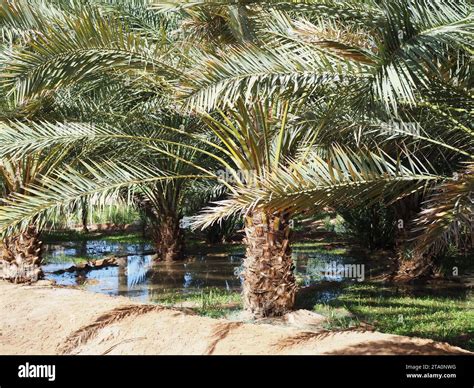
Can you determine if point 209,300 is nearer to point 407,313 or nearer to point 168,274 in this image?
point 407,313

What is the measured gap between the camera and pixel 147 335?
6457mm

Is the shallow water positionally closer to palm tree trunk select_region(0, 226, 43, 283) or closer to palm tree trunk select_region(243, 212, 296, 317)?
palm tree trunk select_region(0, 226, 43, 283)

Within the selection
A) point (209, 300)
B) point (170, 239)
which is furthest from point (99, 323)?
point (170, 239)

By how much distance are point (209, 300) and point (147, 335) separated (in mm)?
2621

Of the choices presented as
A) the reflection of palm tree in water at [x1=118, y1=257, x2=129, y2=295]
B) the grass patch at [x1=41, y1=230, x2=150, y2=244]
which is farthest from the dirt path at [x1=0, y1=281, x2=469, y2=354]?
the grass patch at [x1=41, y1=230, x2=150, y2=244]

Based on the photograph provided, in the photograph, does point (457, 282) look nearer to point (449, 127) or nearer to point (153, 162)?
point (449, 127)

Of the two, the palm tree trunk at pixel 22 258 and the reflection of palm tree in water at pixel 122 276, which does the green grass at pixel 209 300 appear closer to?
the reflection of palm tree in water at pixel 122 276

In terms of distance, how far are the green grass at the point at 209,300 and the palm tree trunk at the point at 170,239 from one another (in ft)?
10.5

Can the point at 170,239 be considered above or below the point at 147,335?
above

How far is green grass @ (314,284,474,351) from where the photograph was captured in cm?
707

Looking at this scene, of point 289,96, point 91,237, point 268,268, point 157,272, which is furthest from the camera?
point 91,237

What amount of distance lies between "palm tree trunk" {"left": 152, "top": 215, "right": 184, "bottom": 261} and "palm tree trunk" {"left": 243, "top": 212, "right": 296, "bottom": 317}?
5534 millimetres

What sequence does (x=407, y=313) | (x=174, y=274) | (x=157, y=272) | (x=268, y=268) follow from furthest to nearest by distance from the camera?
(x=157, y=272) → (x=174, y=274) → (x=407, y=313) → (x=268, y=268)
